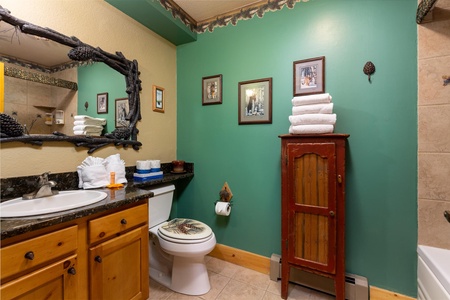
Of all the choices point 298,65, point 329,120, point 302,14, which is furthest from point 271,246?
point 302,14

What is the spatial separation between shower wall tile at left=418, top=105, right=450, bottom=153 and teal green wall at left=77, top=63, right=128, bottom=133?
2.32 m

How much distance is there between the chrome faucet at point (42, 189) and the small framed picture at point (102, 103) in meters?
0.63

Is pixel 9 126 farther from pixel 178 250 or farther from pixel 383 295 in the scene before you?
pixel 383 295

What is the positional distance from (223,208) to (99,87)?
1500 mm

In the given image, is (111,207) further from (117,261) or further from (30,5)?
(30,5)

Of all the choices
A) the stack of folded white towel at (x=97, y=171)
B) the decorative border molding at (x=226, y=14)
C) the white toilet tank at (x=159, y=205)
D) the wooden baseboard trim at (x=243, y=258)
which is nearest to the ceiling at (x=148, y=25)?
the decorative border molding at (x=226, y=14)

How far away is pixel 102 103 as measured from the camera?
1.66m

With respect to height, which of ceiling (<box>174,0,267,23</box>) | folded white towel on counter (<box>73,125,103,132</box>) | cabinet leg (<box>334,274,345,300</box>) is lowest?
cabinet leg (<box>334,274,345,300</box>)

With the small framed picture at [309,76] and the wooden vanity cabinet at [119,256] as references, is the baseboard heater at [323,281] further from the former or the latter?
the small framed picture at [309,76]

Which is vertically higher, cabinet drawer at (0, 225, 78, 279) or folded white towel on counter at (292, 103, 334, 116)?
folded white towel on counter at (292, 103, 334, 116)

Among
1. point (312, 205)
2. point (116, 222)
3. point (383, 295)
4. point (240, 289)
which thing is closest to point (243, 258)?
point (240, 289)

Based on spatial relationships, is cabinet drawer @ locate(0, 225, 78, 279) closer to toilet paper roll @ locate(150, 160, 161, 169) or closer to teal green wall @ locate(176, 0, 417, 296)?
toilet paper roll @ locate(150, 160, 161, 169)

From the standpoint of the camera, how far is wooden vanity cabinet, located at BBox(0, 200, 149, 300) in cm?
81

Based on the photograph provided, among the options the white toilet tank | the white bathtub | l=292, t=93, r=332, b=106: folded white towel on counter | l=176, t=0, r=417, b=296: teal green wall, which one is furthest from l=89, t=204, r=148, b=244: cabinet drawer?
the white bathtub
